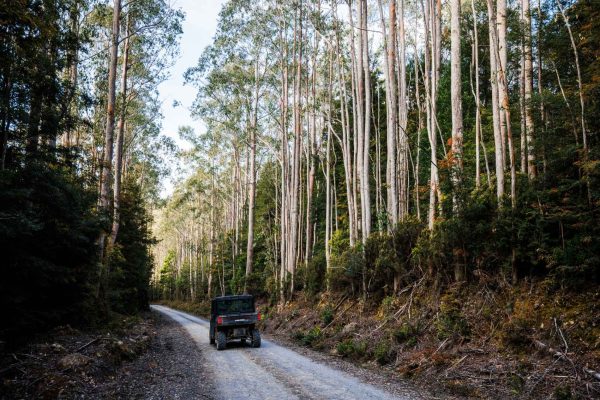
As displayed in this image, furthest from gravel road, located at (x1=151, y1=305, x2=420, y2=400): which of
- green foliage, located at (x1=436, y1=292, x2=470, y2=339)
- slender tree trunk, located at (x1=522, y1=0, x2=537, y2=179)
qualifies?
slender tree trunk, located at (x1=522, y1=0, x2=537, y2=179)

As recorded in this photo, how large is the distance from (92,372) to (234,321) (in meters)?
5.26

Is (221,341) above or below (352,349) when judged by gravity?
below

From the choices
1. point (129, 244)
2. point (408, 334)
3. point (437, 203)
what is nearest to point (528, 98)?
point (437, 203)

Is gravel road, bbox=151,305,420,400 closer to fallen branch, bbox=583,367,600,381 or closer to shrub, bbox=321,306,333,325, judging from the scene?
fallen branch, bbox=583,367,600,381

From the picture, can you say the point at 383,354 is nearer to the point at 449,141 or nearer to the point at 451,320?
the point at 451,320

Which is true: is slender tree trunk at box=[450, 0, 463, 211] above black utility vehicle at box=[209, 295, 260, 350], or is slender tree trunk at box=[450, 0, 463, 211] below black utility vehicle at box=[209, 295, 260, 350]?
above

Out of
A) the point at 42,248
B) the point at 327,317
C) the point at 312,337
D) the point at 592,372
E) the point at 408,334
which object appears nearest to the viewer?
the point at 592,372

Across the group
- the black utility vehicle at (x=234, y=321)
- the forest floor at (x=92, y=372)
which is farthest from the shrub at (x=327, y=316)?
the forest floor at (x=92, y=372)

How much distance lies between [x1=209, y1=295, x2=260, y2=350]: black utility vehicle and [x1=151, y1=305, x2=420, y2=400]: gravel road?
3.20ft

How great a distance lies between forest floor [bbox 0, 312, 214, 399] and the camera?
5.82 m

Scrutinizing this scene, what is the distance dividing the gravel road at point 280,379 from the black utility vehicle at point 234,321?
3.20 ft

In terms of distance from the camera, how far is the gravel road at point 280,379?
244 inches

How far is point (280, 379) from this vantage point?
7.36 m

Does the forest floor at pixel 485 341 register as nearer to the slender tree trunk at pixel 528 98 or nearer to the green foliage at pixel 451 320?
the green foliage at pixel 451 320
